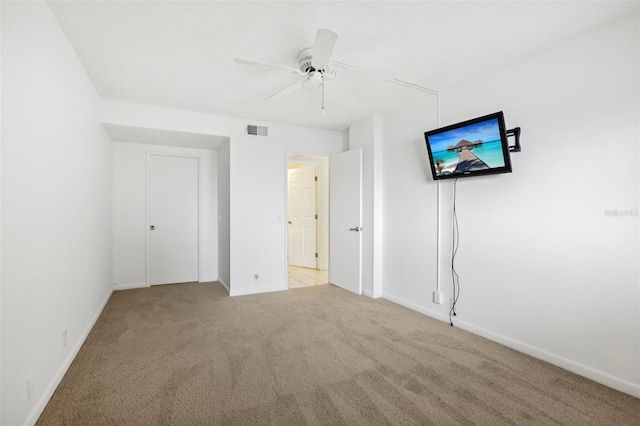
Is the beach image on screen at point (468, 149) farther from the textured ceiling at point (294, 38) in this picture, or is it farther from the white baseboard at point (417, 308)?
the white baseboard at point (417, 308)

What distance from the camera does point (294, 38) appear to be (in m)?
2.24

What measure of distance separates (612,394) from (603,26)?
251 centimetres

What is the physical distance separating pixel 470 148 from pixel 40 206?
3.22 m

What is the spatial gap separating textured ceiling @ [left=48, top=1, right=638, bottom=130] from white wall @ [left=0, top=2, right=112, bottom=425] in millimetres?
314

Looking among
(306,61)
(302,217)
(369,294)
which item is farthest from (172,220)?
(306,61)

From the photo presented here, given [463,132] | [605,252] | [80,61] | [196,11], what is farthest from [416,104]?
[80,61]

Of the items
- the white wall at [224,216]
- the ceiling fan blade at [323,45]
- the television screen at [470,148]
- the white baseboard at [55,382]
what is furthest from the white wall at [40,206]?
the television screen at [470,148]

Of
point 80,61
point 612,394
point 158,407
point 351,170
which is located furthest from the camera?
point 351,170

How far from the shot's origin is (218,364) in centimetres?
238

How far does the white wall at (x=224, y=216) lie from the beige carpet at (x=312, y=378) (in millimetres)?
1234

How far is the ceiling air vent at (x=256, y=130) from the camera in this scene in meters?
4.26

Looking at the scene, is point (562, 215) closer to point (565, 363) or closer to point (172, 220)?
point (565, 363)

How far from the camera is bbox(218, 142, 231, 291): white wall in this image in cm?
439

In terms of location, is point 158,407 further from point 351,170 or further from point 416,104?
point 416,104
